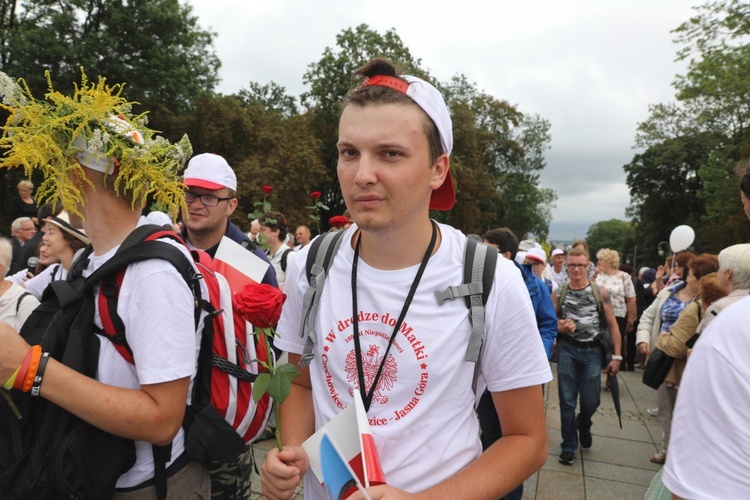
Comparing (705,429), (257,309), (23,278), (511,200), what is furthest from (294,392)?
(511,200)

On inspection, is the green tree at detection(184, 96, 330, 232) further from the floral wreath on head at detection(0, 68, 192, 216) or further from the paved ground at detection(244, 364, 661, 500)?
the floral wreath on head at detection(0, 68, 192, 216)

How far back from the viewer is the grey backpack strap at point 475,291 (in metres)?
1.46

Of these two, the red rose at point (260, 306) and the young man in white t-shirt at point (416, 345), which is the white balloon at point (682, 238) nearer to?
the young man in white t-shirt at point (416, 345)

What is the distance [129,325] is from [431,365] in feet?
3.11

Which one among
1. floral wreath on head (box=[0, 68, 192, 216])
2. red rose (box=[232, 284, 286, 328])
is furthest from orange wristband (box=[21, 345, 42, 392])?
red rose (box=[232, 284, 286, 328])

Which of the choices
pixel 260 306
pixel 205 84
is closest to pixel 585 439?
pixel 260 306

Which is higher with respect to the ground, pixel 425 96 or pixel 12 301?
pixel 425 96

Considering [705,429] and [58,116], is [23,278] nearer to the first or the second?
[58,116]

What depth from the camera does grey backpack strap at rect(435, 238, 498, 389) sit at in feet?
4.78

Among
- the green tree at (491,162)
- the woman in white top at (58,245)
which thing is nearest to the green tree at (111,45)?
the green tree at (491,162)

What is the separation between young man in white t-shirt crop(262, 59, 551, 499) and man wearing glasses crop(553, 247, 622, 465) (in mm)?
4437

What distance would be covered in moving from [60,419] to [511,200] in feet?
149

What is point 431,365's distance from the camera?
1471 mm

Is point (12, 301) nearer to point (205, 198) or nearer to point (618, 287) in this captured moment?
point (205, 198)
